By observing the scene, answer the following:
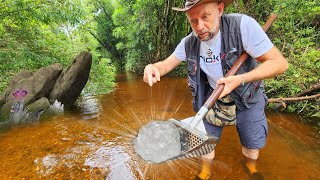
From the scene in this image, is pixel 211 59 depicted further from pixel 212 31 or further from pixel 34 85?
pixel 34 85

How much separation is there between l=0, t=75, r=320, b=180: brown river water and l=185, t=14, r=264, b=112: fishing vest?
127 cm

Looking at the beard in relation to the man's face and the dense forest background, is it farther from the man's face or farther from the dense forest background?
the dense forest background

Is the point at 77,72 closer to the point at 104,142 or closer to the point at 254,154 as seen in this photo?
the point at 104,142

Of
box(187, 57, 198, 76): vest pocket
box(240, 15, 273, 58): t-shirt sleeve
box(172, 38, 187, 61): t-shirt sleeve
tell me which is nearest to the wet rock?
box(172, 38, 187, 61): t-shirt sleeve

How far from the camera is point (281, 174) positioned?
3.10 metres

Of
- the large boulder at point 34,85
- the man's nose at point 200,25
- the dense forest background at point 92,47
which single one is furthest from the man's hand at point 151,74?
the large boulder at point 34,85

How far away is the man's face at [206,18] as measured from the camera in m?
2.05

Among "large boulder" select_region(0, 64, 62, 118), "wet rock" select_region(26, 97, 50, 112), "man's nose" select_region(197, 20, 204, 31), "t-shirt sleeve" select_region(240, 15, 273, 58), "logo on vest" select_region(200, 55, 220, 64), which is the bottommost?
"wet rock" select_region(26, 97, 50, 112)

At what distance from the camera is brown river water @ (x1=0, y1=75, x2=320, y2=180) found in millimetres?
3219

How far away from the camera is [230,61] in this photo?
218 centimetres

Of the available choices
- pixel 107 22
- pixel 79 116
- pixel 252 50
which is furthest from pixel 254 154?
pixel 107 22

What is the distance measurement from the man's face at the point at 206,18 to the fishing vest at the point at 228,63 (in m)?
0.11

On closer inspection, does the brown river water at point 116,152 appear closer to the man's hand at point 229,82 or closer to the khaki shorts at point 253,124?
the khaki shorts at point 253,124

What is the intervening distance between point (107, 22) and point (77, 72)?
2154cm
